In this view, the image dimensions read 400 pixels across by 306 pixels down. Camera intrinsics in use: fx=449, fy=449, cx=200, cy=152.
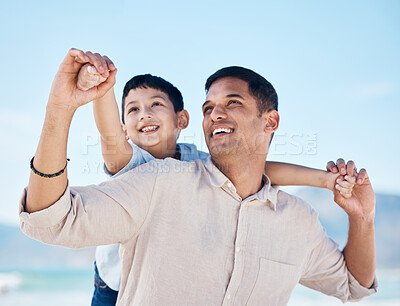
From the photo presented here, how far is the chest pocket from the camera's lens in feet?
7.83

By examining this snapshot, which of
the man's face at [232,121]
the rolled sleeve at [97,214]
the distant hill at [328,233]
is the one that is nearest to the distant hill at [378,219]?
the distant hill at [328,233]

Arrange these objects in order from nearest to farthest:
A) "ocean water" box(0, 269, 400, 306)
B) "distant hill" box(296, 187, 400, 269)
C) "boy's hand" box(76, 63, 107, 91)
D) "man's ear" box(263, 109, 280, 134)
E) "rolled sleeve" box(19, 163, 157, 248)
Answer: "boy's hand" box(76, 63, 107, 91)
"rolled sleeve" box(19, 163, 157, 248)
"man's ear" box(263, 109, 280, 134)
"ocean water" box(0, 269, 400, 306)
"distant hill" box(296, 187, 400, 269)

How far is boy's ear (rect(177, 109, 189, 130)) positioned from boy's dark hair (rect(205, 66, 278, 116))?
20.2 inches

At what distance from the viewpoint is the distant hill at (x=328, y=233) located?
21.5m

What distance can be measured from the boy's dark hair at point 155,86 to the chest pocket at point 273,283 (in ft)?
4.60

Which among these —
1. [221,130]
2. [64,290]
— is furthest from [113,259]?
[64,290]

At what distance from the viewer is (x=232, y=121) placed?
2664 mm

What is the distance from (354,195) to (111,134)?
154cm

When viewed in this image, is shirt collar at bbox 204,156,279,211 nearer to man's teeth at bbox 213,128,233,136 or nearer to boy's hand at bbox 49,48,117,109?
man's teeth at bbox 213,128,233,136

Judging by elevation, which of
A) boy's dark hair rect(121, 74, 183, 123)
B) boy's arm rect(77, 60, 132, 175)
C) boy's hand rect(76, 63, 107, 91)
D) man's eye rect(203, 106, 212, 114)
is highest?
boy's dark hair rect(121, 74, 183, 123)

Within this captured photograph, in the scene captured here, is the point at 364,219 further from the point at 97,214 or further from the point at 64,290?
the point at 64,290

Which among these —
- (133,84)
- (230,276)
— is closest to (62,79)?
(230,276)

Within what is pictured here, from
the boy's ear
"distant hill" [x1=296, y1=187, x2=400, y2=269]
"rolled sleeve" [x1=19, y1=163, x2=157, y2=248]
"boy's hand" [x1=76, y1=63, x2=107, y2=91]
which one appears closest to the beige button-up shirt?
"rolled sleeve" [x1=19, y1=163, x2=157, y2=248]

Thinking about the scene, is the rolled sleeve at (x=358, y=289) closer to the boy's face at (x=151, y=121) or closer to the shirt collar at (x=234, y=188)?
the shirt collar at (x=234, y=188)
